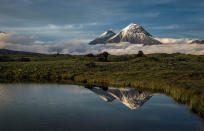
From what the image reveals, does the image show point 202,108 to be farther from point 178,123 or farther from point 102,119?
point 102,119

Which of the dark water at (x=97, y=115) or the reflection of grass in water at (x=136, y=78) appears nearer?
the dark water at (x=97, y=115)

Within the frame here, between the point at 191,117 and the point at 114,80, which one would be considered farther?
the point at 114,80

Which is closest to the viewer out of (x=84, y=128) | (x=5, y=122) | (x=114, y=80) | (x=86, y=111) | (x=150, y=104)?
(x=84, y=128)

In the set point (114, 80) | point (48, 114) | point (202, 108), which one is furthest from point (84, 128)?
point (114, 80)

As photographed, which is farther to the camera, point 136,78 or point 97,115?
point 136,78

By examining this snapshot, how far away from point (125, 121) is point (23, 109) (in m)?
13.0

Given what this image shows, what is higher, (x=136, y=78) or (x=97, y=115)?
(x=136, y=78)

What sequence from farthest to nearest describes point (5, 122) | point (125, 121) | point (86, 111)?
point (86, 111) < point (125, 121) < point (5, 122)

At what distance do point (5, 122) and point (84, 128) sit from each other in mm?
8053

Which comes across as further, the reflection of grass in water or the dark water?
the reflection of grass in water

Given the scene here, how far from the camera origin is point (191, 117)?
25797mm

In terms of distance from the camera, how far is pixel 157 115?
27266 mm

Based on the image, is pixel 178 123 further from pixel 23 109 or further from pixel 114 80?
pixel 114 80

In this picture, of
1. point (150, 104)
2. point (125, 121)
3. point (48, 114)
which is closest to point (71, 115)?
point (48, 114)
